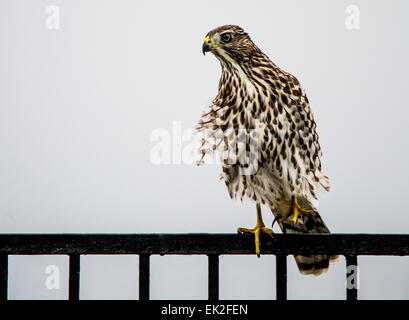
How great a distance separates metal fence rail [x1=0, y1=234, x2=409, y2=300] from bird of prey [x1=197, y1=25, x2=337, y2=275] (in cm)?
125

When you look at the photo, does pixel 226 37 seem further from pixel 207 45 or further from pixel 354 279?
pixel 354 279

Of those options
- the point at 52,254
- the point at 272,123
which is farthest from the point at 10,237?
the point at 272,123

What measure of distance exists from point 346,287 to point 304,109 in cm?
164

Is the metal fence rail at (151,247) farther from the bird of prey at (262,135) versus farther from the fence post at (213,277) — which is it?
the bird of prey at (262,135)

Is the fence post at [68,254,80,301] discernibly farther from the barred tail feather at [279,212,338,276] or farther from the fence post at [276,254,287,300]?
the barred tail feather at [279,212,338,276]

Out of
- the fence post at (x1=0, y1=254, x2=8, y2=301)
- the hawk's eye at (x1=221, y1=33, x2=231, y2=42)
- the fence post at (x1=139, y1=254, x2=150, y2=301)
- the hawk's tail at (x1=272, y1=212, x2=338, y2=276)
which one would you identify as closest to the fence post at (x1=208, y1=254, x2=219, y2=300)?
the fence post at (x1=139, y1=254, x2=150, y2=301)

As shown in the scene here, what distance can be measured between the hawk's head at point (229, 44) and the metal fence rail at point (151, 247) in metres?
1.75

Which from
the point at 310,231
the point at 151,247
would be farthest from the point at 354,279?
the point at 310,231

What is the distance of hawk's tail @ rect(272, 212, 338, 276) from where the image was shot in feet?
9.18

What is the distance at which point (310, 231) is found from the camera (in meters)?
3.21

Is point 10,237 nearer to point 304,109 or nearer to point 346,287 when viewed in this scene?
point 346,287

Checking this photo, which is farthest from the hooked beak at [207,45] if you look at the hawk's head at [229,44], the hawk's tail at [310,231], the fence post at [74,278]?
the fence post at [74,278]

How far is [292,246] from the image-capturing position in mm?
1639
